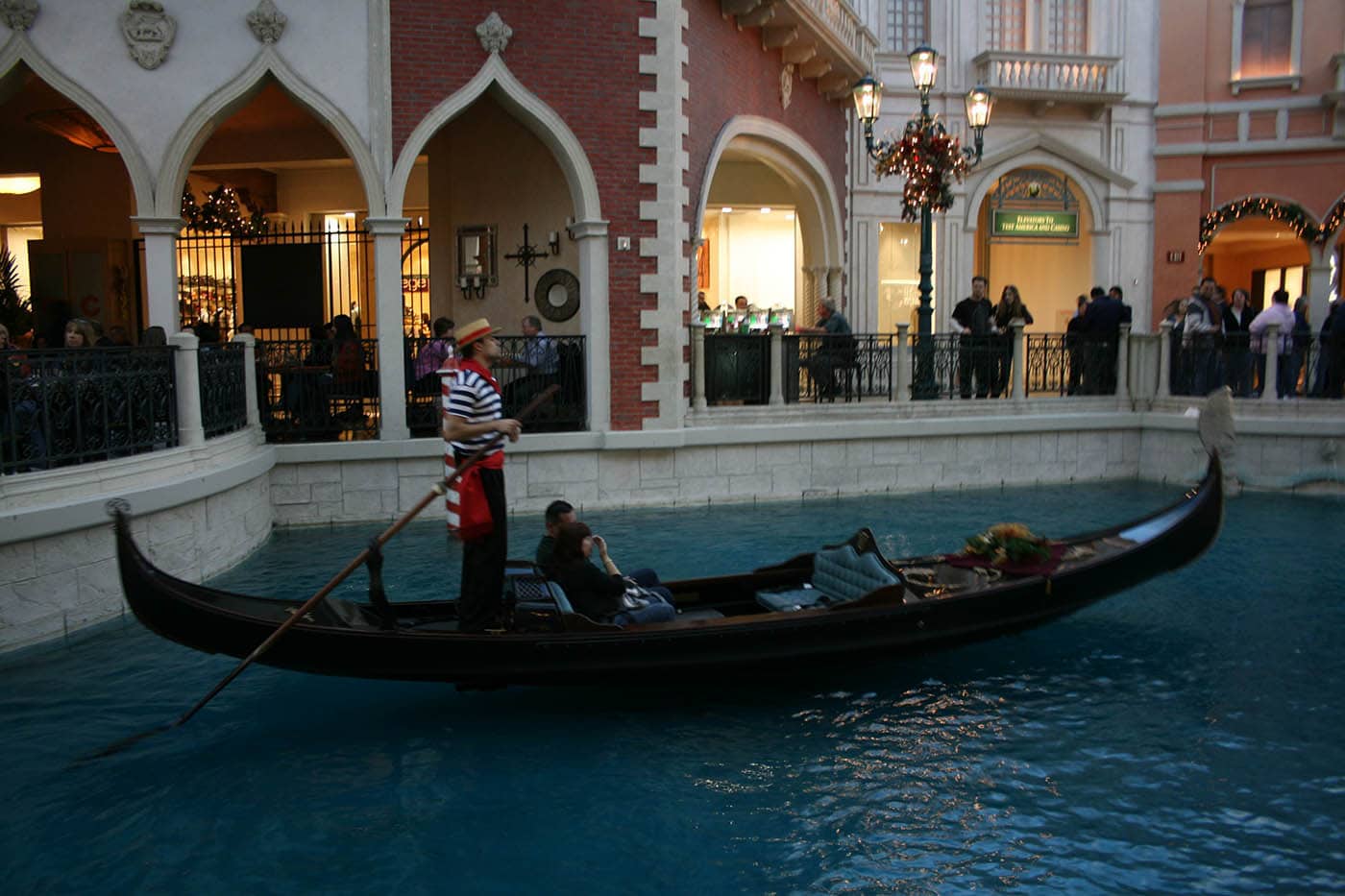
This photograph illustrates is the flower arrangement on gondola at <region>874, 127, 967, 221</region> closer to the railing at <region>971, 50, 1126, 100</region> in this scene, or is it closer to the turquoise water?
the railing at <region>971, 50, 1126, 100</region>

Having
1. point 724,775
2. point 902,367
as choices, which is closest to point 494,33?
point 902,367

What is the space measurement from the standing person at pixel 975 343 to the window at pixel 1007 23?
6440 millimetres

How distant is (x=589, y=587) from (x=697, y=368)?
6292 millimetres

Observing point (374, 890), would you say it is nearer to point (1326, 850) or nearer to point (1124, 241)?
point (1326, 850)

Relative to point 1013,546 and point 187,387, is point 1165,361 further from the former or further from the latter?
point 187,387

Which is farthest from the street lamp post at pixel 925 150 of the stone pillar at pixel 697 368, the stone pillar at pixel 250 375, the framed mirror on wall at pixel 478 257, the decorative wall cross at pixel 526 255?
the stone pillar at pixel 250 375

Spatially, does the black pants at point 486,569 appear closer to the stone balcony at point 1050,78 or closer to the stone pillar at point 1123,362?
the stone pillar at point 1123,362

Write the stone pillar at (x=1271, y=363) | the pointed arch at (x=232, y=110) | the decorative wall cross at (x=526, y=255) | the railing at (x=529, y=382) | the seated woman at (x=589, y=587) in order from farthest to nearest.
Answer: the decorative wall cross at (x=526, y=255) → the stone pillar at (x=1271, y=363) → the railing at (x=529, y=382) → the pointed arch at (x=232, y=110) → the seated woman at (x=589, y=587)

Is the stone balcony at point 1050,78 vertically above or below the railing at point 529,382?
above

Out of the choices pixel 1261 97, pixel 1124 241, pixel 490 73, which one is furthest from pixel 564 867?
pixel 1261 97

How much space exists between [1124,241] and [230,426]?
14.6 m

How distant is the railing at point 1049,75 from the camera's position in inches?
692

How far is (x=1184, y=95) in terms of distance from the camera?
→ 60.6 feet

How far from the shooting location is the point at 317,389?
10625 mm
